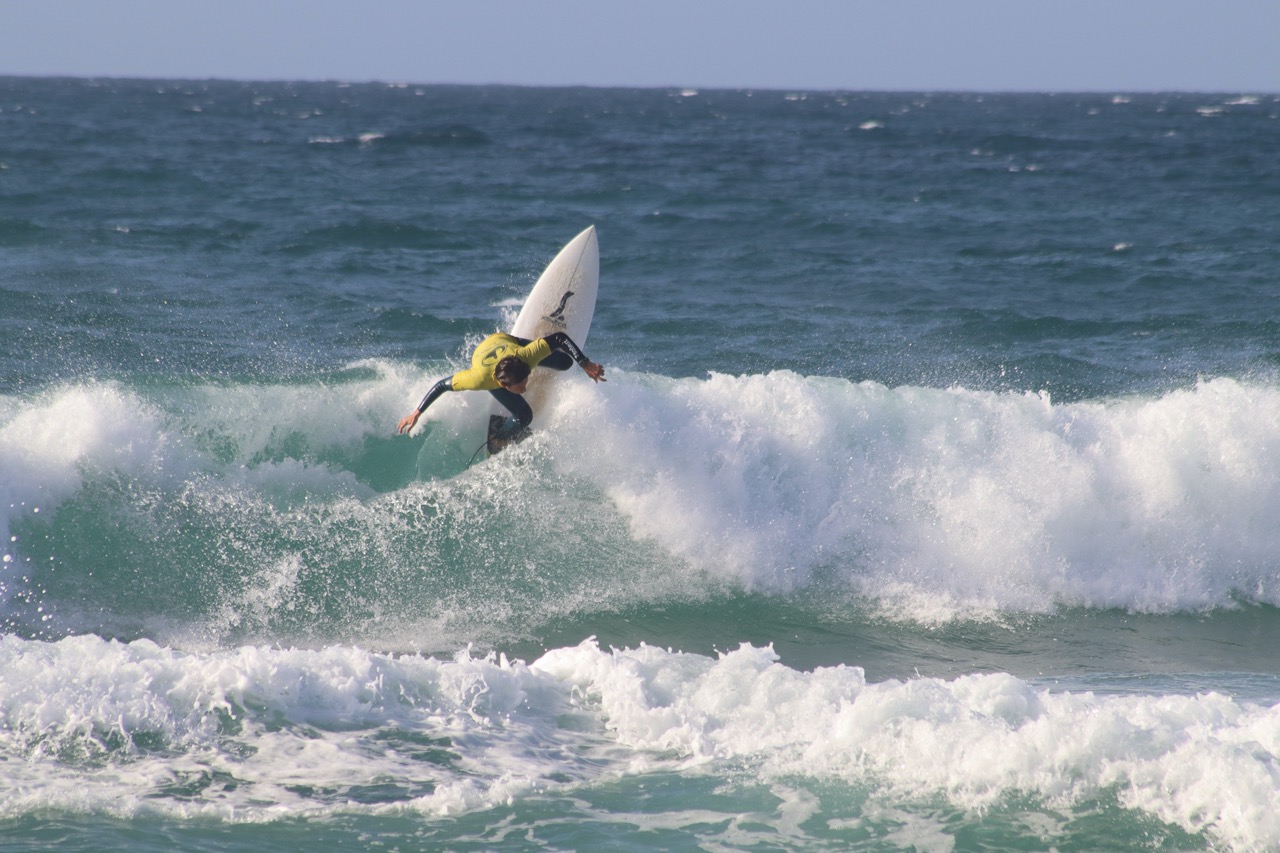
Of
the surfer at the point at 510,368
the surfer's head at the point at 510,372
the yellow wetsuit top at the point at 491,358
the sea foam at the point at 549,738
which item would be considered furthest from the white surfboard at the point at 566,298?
the sea foam at the point at 549,738

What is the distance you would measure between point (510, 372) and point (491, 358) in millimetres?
228

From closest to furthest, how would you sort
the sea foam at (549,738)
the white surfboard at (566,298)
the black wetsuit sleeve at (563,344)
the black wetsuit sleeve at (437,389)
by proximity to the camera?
the sea foam at (549,738), the black wetsuit sleeve at (437,389), the black wetsuit sleeve at (563,344), the white surfboard at (566,298)

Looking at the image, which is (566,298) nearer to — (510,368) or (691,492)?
(510,368)

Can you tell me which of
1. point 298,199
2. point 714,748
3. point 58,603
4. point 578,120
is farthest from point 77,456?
point 578,120

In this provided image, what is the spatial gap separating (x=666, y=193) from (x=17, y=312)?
13594mm

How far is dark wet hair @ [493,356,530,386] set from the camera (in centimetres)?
789

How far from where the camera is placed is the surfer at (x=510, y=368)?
7.89 metres

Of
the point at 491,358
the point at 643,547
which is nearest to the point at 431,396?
the point at 491,358

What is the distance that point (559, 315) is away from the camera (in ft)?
31.6

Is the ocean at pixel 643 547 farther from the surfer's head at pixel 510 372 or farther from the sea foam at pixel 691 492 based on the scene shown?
the surfer's head at pixel 510 372

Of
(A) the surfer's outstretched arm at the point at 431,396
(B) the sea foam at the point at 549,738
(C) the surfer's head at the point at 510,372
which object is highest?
(C) the surfer's head at the point at 510,372

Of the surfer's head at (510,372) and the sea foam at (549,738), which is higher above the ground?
the surfer's head at (510,372)

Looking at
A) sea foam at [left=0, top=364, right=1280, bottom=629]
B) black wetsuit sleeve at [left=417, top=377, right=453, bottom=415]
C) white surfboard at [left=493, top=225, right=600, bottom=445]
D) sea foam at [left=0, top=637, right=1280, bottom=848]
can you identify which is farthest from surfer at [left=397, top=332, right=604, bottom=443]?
sea foam at [left=0, top=637, right=1280, bottom=848]

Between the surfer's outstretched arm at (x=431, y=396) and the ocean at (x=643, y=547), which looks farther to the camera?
the surfer's outstretched arm at (x=431, y=396)
